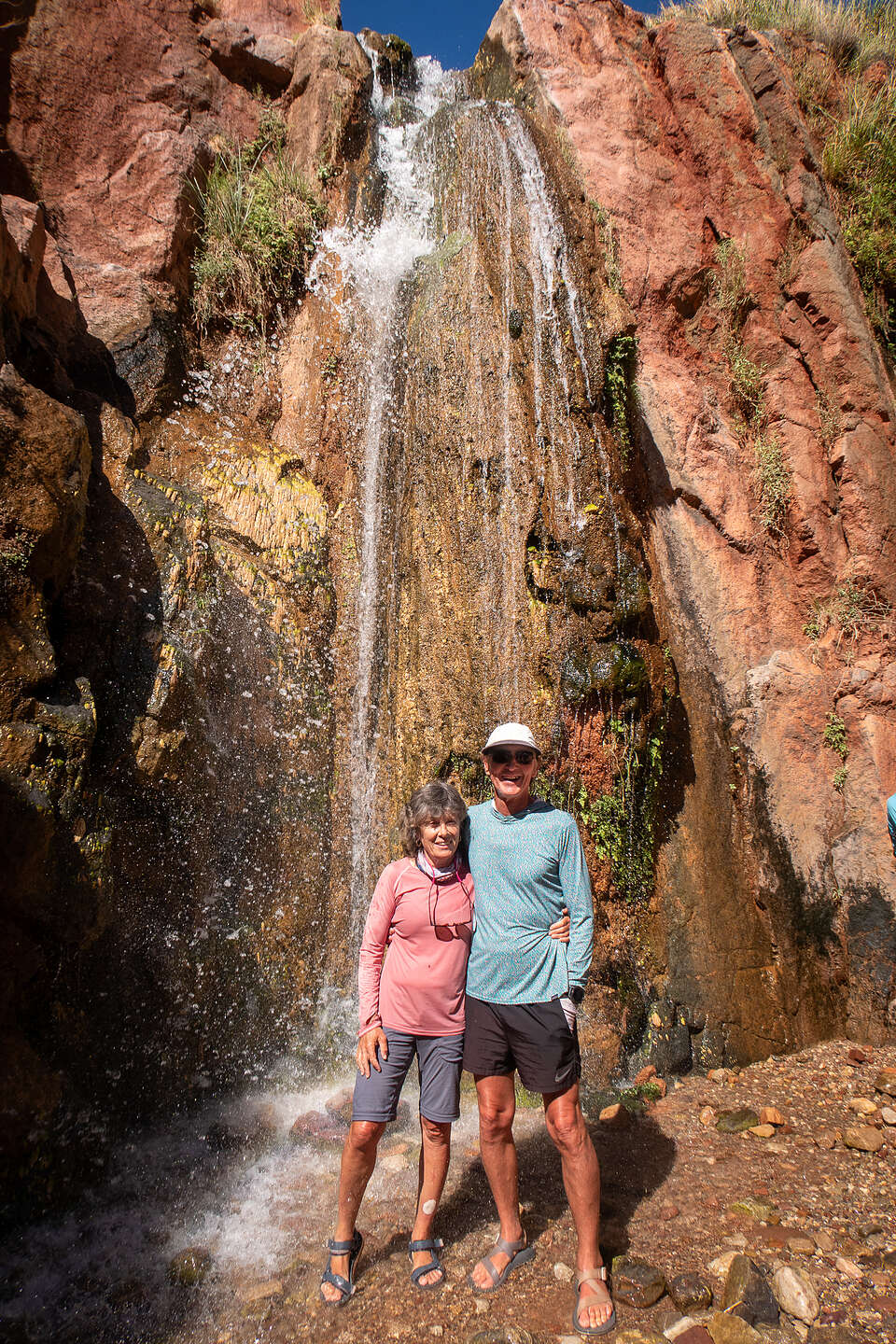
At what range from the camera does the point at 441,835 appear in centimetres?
270

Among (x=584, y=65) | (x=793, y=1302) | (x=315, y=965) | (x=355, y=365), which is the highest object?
(x=584, y=65)

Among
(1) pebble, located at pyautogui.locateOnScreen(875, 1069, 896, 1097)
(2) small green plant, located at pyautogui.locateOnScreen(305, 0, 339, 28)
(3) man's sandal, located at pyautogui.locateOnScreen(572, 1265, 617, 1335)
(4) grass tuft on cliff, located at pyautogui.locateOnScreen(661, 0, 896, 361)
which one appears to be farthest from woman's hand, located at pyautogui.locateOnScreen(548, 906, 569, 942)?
(2) small green plant, located at pyautogui.locateOnScreen(305, 0, 339, 28)

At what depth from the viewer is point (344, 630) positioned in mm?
5090

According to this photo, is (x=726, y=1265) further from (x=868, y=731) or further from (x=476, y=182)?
(x=476, y=182)

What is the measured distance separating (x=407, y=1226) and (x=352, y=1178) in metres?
0.66

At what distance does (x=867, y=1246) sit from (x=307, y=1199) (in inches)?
87.9

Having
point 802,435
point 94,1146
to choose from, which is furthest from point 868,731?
point 94,1146

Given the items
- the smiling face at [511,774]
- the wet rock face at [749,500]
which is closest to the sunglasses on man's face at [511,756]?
the smiling face at [511,774]

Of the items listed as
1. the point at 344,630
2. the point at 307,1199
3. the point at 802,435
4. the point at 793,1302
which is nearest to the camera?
the point at 793,1302

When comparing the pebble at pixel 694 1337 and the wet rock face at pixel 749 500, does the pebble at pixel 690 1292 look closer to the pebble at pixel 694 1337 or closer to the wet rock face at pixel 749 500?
→ the pebble at pixel 694 1337

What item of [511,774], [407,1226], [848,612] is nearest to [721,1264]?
[407,1226]

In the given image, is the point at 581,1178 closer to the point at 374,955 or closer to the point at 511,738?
the point at 374,955

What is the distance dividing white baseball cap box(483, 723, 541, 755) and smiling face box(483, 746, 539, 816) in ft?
0.05

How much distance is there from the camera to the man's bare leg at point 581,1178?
2477 millimetres
